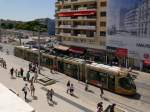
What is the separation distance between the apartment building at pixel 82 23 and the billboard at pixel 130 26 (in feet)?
12.7

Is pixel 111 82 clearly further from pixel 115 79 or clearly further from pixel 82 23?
pixel 82 23

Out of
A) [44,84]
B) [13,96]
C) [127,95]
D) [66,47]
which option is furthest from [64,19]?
[13,96]

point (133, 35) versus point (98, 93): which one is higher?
point (133, 35)

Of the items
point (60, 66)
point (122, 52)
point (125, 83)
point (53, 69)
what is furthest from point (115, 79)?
point (122, 52)

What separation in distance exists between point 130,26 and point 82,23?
17.8 m

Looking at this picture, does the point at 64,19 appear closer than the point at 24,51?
No

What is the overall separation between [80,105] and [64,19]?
48234 millimetres

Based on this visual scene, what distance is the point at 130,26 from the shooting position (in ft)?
180

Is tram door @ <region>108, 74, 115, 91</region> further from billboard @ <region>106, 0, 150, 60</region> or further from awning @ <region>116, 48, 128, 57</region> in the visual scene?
awning @ <region>116, 48, 128, 57</region>

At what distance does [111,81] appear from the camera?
1458 inches

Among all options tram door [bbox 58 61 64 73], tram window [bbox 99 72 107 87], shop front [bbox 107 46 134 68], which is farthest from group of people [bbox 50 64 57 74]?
tram window [bbox 99 72 107 87]

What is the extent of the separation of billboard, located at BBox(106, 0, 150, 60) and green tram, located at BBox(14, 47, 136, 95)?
12.0 m

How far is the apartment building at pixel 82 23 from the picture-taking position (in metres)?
64.3

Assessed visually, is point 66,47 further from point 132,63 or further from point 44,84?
point 44,84
